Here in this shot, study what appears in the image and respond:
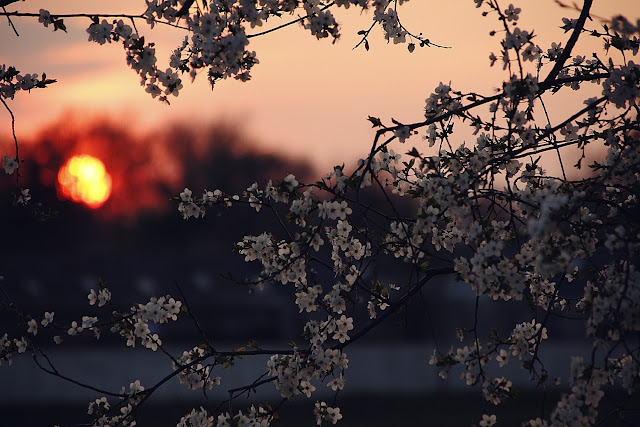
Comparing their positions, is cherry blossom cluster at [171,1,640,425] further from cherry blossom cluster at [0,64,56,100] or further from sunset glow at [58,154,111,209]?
sunset glow at [58,154,111,209]

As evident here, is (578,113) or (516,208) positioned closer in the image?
(578,113)

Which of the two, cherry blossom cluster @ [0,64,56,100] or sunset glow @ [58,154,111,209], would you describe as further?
sunset glow @ [58,154,111,209]

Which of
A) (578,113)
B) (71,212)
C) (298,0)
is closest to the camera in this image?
(578,113)

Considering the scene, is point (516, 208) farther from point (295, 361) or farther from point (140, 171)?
point (140, 171)

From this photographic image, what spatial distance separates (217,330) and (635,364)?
24805 mm

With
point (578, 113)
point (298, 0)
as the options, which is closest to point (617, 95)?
point (578, 113)

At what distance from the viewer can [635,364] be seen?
15.4 feet

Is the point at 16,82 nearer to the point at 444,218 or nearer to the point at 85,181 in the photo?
the point at 444,218

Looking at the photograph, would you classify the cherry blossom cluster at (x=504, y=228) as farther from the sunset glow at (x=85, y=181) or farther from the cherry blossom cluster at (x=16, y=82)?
the sunset glow at (x=85, y=181)

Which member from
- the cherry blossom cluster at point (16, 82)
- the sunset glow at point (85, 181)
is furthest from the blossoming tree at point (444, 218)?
the sunset glow at point (85, 181)

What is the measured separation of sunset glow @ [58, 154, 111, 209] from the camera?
149 ft

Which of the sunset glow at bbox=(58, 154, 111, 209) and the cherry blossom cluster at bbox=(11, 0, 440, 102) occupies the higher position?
the sunset glow at bbox=(58, 154, 111, 209)

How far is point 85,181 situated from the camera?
48219mm

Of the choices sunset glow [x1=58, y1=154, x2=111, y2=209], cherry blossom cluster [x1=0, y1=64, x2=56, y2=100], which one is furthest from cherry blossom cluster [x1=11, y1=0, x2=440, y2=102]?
sunset glow [x1=58, y1=154, x2=111, y2=209]
